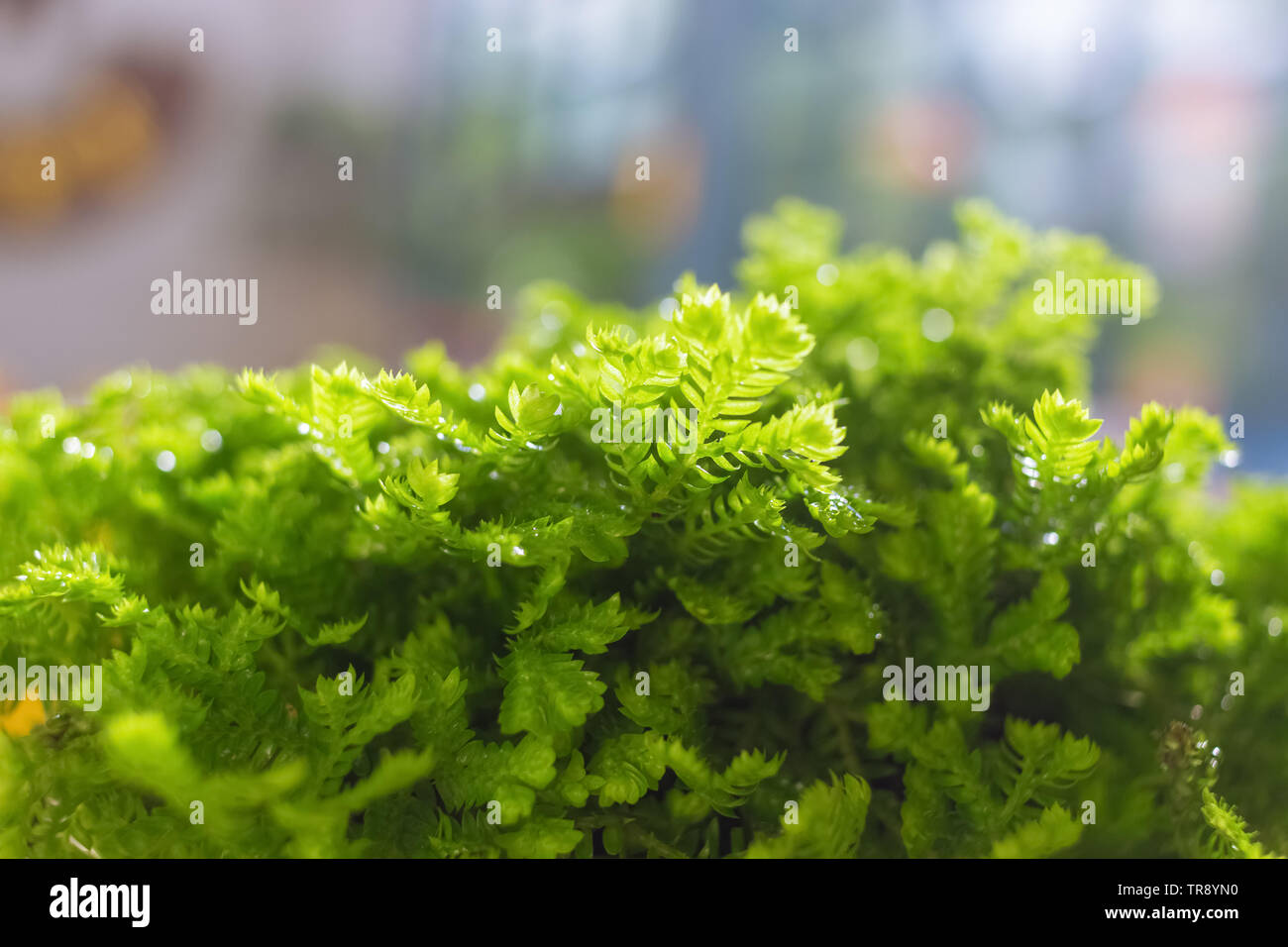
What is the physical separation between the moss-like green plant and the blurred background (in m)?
1.62

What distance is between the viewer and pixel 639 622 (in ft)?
0.93

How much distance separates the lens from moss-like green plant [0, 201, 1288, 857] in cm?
27

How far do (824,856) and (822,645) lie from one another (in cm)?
7

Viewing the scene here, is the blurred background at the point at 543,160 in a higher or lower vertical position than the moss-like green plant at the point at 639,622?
higher

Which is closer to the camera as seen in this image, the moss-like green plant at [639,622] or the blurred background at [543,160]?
the moss-like green plant at [639,622]

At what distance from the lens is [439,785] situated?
28 centimetres

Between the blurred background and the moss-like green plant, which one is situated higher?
the blurred background

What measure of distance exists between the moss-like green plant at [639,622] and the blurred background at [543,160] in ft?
5.30

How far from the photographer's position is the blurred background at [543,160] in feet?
6.74

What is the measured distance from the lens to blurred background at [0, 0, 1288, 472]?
2055 millimetres

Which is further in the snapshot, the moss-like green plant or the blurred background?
the blurred background

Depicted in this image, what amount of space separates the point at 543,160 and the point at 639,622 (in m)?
2.33
